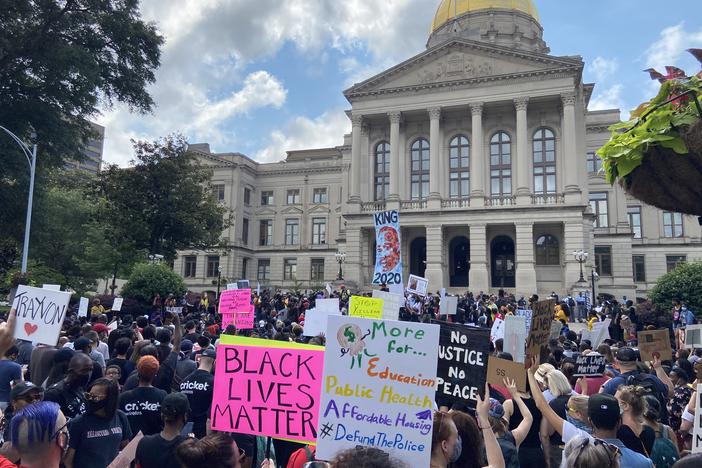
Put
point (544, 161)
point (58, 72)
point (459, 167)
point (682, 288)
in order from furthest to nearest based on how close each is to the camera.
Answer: point (459, 167), point (544, 161), point (58, 72), point (682, 288)

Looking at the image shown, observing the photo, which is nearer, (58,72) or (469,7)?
(58,72)

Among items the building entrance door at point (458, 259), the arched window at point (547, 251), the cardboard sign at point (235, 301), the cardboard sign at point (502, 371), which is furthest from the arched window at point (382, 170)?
the cardboard sign at point (502, 371)

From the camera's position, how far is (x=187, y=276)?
Answer: 60.2m

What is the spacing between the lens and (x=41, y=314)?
7.24 m

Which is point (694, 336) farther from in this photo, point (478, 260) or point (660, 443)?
point (478, 260)

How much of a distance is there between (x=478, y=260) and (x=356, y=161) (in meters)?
13.8

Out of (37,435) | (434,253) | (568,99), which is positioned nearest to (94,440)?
(37,435)

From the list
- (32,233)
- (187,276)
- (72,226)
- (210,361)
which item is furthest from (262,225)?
(210,361)

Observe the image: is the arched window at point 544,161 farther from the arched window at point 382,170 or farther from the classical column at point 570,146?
the arched window at point 382,170

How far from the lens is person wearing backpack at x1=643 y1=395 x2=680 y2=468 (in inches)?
172

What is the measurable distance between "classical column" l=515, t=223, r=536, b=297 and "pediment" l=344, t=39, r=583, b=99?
12.5 metres

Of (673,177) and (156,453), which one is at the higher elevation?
(673,177)

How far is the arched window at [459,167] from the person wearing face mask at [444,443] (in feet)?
139

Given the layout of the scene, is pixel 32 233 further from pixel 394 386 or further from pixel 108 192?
pixel 394 386
